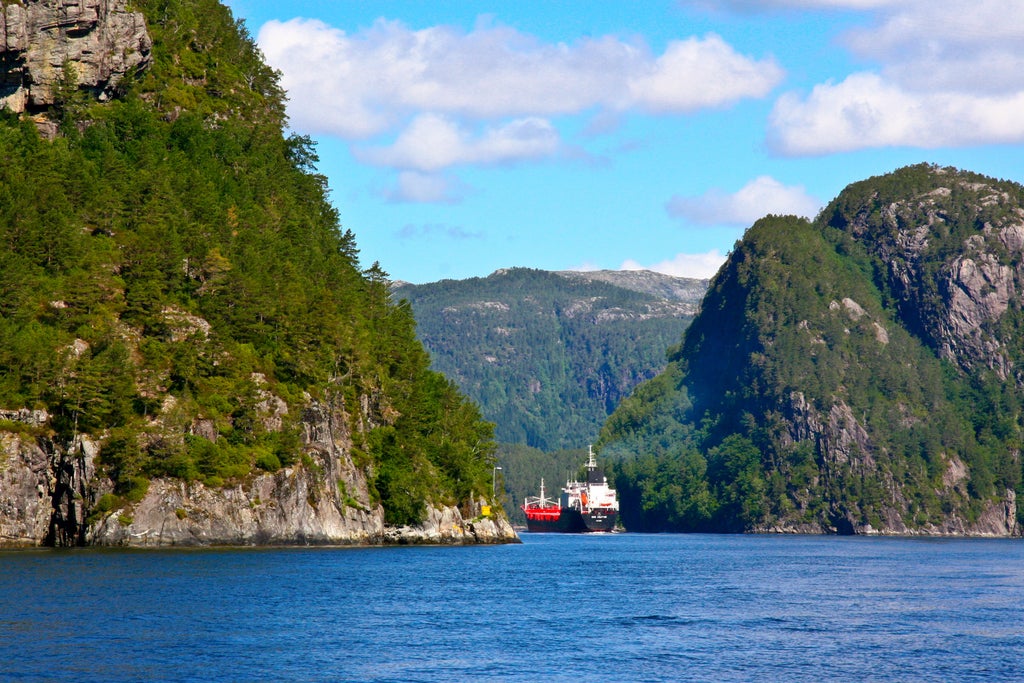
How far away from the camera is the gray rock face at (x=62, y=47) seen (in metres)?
144

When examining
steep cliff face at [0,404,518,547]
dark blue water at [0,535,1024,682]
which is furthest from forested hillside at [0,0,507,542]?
dark blue water at [0,535,1024,682]

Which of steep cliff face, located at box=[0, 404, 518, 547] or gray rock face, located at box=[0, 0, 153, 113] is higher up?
gray rock face, located at box=[0, 0, 153, 113]

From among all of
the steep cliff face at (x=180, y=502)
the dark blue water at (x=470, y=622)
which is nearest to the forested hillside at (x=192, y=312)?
the steep cliff face at (x=180, y=502)

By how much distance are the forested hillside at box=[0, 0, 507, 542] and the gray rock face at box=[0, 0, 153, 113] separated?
3.55ft

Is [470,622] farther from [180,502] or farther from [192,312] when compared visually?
[192,312]

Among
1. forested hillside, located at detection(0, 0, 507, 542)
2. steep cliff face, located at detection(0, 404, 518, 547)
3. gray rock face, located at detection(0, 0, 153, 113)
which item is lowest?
steep cliff face, located at detection(0, 404, 518, 547)

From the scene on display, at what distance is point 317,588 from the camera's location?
83.3 meters

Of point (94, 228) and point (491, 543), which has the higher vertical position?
point (94, 228)

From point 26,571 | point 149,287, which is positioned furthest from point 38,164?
→ point 26,571

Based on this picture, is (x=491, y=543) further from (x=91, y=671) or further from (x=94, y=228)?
(x=91, y=671)

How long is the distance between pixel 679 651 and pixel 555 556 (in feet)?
277

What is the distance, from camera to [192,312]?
13112cm

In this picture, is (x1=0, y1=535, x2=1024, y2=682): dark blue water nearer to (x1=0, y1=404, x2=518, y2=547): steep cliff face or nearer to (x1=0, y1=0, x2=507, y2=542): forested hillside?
(x1=0, y1=404, x2=518, y2=547): steep cliff face

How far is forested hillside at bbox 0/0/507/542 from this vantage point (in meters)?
112
